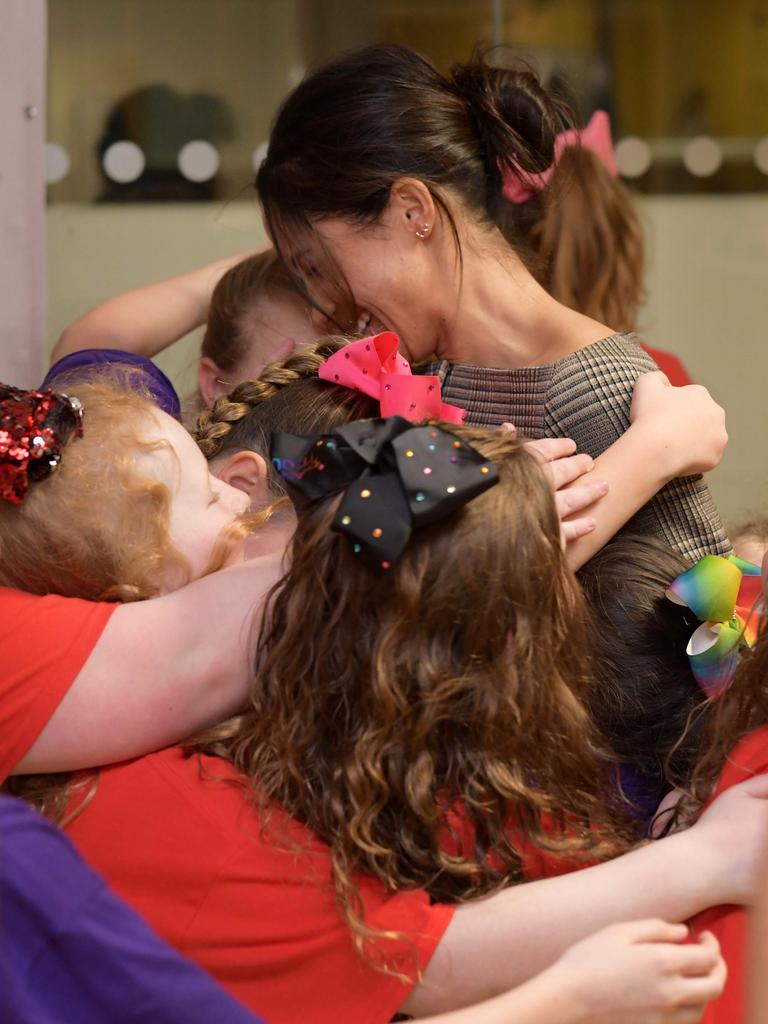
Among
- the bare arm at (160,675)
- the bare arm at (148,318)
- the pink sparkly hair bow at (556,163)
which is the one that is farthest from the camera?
the bare arm at (148,318)

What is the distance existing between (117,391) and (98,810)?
395 mm

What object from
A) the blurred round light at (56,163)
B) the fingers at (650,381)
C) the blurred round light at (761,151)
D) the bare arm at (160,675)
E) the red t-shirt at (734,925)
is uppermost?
the blurred round light at (761,151)

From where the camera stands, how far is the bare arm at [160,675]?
2.98ft

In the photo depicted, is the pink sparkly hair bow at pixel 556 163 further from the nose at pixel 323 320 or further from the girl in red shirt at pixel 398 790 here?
the girl in red shirt at pixel 398 790

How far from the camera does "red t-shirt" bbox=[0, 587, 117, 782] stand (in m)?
0.90

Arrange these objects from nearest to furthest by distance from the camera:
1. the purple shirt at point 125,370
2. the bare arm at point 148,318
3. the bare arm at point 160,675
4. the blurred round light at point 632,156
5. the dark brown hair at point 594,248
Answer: the bare arm at point 160,675 → the purple shirt at point 125,370 → the bare arm at point 148,318 → the dark brown hair at point 594,248 → the blurred round light at point 632,156

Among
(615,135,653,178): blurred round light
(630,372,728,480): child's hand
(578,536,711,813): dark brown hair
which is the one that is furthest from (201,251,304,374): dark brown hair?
(615,135,653,178): blurred round light

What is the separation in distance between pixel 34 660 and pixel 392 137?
739mm

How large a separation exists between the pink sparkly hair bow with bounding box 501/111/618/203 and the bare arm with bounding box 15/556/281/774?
2.21 ft

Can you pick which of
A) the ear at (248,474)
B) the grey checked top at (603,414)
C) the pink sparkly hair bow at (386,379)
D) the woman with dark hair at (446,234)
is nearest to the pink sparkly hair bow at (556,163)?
the woman with dark hair at (446,234)

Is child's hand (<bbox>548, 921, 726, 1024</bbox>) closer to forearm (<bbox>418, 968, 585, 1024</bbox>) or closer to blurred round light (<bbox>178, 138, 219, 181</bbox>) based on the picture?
forearm (<bbox>418, 968, 585, 1024</bbox>)

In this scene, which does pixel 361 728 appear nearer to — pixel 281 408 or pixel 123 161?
pixel 281 408

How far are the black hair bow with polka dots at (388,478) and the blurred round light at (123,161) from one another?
1.58m

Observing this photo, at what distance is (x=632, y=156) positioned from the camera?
2.49m
